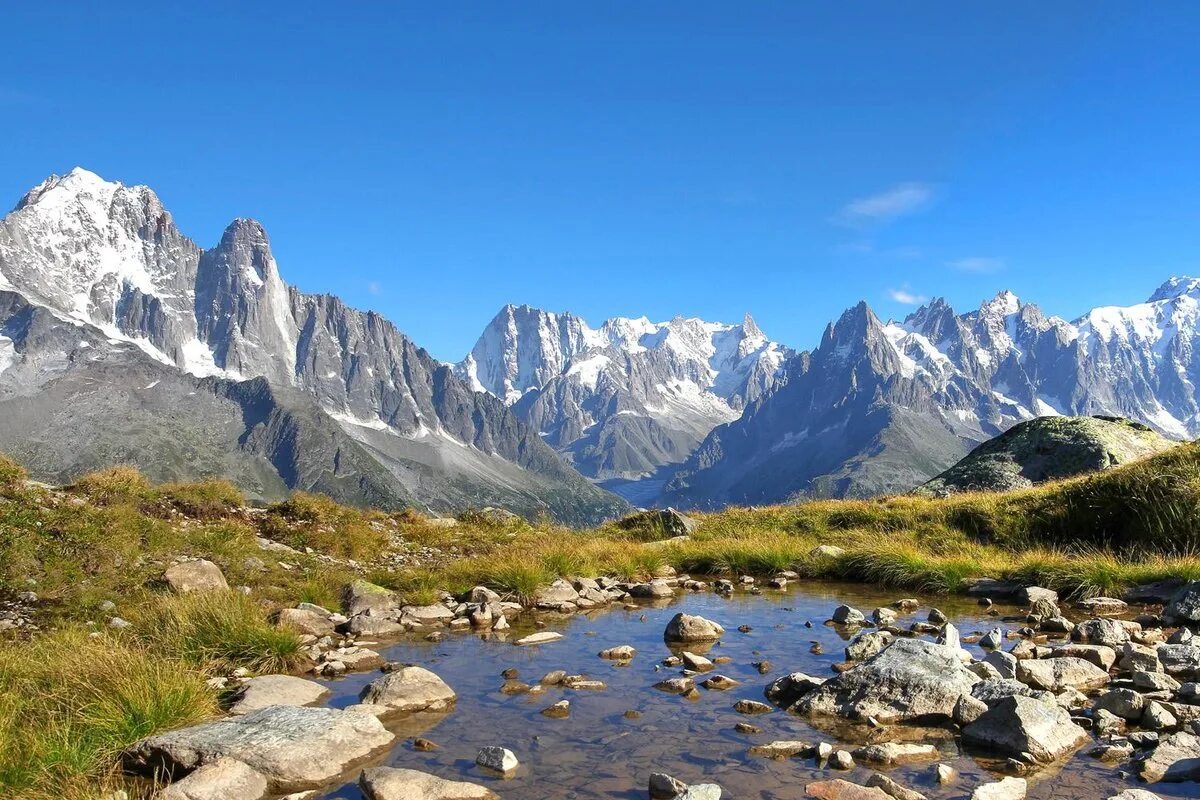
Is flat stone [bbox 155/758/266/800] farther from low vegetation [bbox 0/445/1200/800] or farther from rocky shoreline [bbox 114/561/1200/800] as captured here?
low vegetation [bbox 0/445/1200/800]

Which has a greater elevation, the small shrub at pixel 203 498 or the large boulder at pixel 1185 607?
the small shrub at pixel 203 498

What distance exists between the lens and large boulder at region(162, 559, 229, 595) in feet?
50.4

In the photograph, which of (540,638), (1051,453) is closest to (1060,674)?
(540,638)

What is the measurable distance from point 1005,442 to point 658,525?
19.9 metres

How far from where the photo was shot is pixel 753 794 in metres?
7.98

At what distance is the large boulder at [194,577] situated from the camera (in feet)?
50.4

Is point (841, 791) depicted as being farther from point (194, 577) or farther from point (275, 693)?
point (194, 577)

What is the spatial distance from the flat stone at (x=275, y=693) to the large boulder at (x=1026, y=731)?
9.01 m

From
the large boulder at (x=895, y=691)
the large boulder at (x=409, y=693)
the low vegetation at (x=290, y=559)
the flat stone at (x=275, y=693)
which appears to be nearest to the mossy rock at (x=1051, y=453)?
the low vegetation at (x=290, y=559)

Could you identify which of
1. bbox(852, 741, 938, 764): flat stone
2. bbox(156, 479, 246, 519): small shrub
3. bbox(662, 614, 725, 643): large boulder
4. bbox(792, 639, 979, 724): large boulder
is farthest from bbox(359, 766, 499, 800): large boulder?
bbox(156, 479, 246, 519): small shrub

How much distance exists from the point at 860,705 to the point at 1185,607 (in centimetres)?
942

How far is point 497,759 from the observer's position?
28.6ft

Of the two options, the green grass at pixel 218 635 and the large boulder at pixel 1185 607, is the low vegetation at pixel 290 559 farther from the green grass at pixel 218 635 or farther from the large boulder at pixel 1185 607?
the large boulder at pixel 1185 607

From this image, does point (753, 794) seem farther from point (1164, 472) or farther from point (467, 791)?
point (1164, 472)
